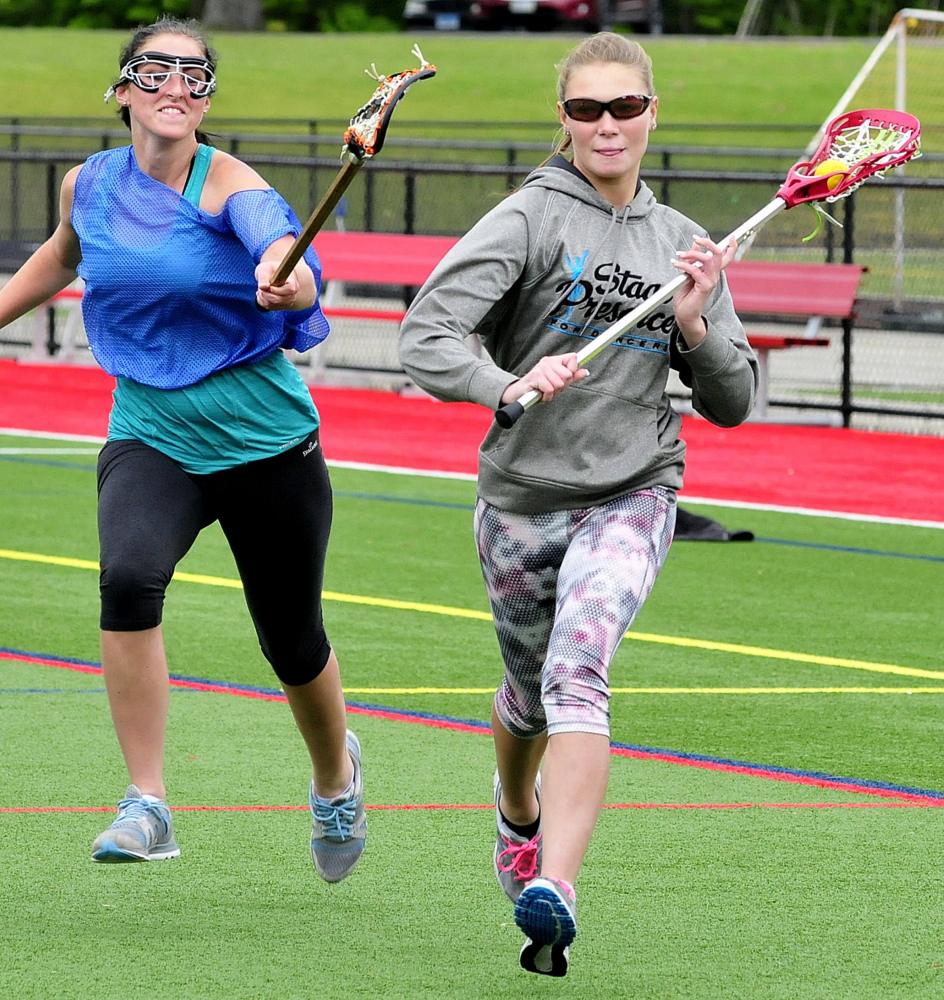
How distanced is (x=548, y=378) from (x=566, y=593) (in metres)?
0.50

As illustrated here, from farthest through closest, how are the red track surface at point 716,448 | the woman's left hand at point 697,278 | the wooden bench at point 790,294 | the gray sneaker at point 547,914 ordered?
the wooden bench at point 790,294 → the red track surface at point 716,448 → the woman's left hand at point 697,278 → the gray sneaker at point 547,914

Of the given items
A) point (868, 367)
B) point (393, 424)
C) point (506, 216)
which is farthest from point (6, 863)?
point (868, 367)

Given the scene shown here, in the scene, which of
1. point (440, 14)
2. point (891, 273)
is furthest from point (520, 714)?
point (440, 14)

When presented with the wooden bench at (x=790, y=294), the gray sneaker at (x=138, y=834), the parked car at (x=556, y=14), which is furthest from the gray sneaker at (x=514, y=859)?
the parked car at (x=556, y=14)

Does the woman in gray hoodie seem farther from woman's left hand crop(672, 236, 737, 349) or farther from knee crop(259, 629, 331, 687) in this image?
knee crop(259, 629, 331, 687)

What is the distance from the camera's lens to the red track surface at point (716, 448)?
12.5 metres

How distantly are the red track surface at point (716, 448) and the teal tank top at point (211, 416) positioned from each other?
751 cm

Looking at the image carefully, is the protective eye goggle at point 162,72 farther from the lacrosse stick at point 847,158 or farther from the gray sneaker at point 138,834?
the gray sneaker at point 138,834

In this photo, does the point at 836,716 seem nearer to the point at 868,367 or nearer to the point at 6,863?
the point at 6,863

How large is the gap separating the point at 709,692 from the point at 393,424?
8.45 meters


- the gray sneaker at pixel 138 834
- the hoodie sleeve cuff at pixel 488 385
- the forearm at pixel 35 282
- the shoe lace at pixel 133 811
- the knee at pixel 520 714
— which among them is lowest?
the gray sneaker at pixel 138 834

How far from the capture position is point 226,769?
19.9ft

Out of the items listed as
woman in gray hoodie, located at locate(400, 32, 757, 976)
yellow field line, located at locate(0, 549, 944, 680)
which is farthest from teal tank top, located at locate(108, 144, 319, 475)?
yellow field line, located at locate(0, 549, 944, 680)

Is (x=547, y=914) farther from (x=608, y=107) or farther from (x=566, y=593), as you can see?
(x=608, y=107)
